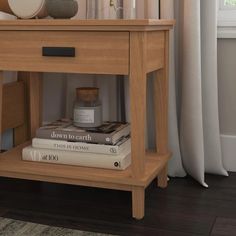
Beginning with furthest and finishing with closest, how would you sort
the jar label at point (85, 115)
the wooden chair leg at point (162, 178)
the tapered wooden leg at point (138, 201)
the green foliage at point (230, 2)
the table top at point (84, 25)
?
the green foliage at point (230, 2), the wooden chair leg at point (162, 178), the jar label at point (85, 115), the tapered wooden leg at point (138, 201), the table top at point (84, 25)

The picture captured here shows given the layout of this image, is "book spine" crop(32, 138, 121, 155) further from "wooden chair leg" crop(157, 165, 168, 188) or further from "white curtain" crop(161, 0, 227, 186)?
"white curtain" crop(161, 0, 227, 186)

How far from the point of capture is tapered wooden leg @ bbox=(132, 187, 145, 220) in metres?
1.56

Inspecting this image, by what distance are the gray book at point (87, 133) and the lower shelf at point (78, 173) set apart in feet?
0.33

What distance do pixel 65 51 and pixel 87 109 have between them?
308 mm

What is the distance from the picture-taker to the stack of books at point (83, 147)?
5.46ft

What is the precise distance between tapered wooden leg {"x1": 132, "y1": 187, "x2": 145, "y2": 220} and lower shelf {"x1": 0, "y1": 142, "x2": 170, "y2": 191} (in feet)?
0.07

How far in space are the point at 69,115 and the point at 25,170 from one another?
0.48 meters

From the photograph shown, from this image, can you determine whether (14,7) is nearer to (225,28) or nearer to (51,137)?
(51,137)

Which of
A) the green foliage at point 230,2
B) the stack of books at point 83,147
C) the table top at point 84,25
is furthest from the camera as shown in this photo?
the green foliage at point 230,2

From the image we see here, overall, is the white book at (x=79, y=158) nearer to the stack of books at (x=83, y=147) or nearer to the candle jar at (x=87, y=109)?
the stack of books at (x=83, y=147)

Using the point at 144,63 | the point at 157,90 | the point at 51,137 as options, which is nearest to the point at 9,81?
the point at 51,137

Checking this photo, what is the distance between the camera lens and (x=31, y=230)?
4.83 feet

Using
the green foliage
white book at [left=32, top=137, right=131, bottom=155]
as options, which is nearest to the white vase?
white book at [left=32, top=137, right=131, bottom=155]

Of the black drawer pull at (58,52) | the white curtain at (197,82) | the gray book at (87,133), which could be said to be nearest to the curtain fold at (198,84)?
the white curtain at (197,82)
